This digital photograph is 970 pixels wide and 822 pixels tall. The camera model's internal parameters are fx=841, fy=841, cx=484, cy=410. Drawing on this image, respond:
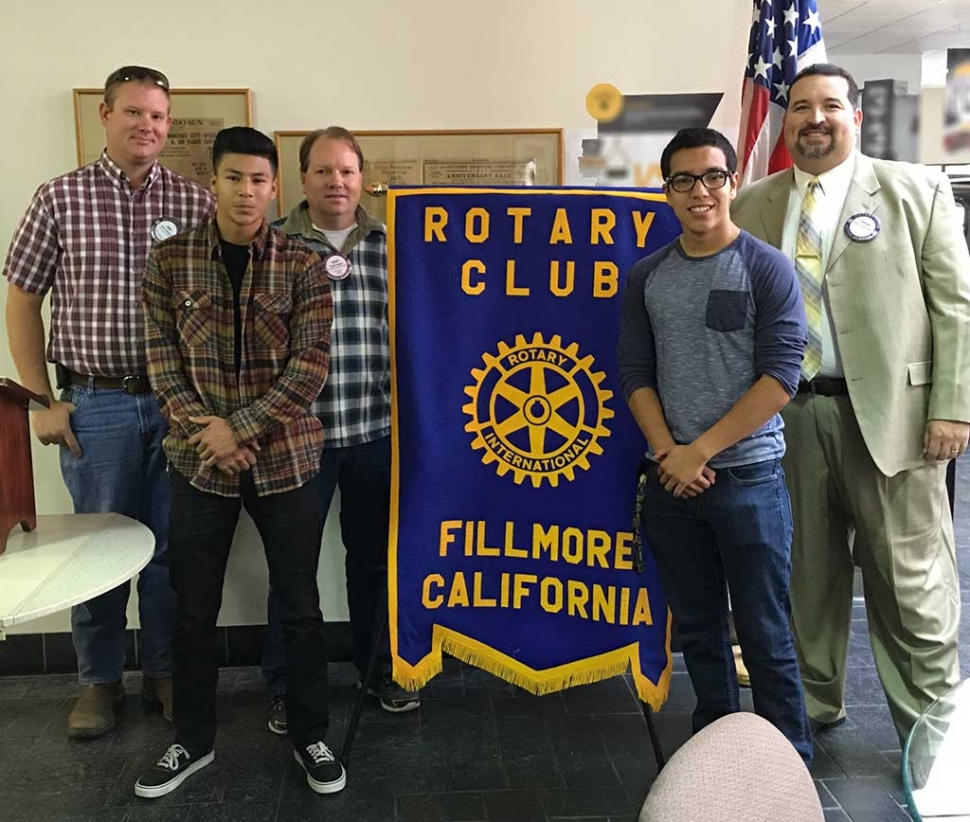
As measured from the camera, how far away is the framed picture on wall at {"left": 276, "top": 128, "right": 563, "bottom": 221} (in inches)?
103

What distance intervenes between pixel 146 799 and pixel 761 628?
1547 millimetres

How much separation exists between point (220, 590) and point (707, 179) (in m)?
1.50

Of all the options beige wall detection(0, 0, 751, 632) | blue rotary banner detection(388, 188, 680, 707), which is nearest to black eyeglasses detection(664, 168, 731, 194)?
blue rotary banner detection(388, 188, 680, 707)

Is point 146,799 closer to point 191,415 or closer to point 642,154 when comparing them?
point 191,415

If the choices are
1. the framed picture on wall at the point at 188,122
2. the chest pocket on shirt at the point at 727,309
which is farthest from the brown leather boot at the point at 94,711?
the chest pocket on shirt at the point at 727,309

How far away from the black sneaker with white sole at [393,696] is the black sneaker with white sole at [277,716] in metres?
0.25

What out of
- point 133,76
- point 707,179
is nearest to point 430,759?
point 707,179

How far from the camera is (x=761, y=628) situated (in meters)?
1.89

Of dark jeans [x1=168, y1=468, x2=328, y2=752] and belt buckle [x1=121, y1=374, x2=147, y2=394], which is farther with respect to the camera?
belt buckle [x1=121, y1=374, x2=147, y2=394]

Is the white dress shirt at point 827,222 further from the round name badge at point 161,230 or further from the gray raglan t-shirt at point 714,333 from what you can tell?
the round name badge at point 161,230

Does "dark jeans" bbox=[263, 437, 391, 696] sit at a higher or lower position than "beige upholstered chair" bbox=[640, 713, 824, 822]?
lower

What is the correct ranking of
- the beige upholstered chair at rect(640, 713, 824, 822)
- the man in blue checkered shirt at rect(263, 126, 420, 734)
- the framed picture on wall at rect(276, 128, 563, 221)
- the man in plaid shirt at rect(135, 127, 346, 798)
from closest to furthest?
the beige upholstered chair at rect(640, 713, 824, 822) → the man in plaid shirt at rect(135, 127, 346, 798) → the man in blue checkered shirt at rect(263, 126, 420, 734) → the framed picture on wall at rect(276, 128, 563, 221)

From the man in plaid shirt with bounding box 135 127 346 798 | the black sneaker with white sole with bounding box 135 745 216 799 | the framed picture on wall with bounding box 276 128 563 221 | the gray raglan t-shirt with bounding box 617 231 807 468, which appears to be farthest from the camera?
the framed picture on wall with bounding box 276 128 563 221

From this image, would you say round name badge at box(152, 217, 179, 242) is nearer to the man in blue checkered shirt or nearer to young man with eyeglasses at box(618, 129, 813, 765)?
the man in blue checkered shirt
